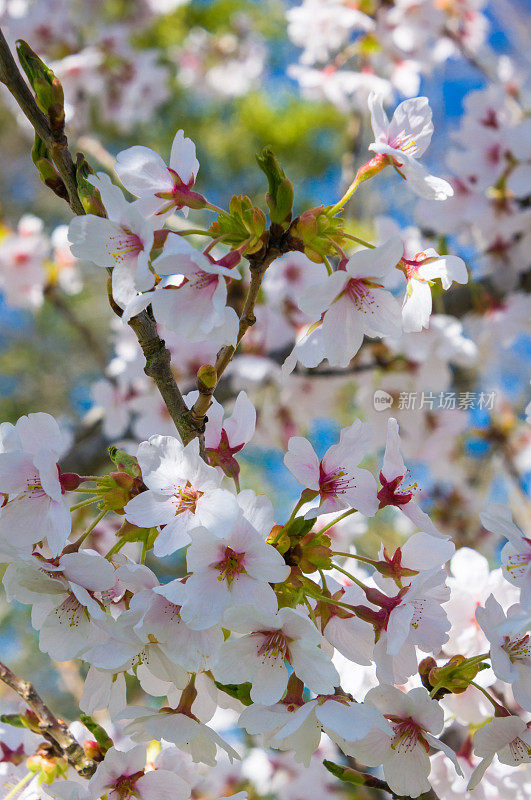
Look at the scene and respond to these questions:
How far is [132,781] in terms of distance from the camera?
1.67 ft

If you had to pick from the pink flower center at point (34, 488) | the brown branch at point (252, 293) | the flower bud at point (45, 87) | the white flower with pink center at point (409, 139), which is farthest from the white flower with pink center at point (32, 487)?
the white flower with pink center at point (409, 139)

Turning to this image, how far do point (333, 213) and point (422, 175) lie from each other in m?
0.07

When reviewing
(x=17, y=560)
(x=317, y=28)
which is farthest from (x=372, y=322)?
(x=317, y=28)

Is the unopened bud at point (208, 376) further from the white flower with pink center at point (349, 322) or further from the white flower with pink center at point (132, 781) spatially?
the white flower with pink center at point (132, 781)

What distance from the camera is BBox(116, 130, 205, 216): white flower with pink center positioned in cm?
48

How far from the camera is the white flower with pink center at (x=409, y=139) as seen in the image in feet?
1.57

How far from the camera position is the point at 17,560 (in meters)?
0.44

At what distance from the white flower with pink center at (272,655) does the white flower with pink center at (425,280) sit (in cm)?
23

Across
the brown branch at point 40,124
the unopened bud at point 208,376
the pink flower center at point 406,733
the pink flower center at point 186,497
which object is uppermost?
the brown branch at point 40,124

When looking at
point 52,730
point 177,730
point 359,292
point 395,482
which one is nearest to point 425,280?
point 359,292

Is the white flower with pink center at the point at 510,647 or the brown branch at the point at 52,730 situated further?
the brown branch at the point at 52,730

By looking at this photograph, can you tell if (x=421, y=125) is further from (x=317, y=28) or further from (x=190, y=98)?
(x=190, y=98)

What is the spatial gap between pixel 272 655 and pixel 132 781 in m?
0.18

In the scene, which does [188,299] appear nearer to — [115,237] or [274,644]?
[115,237]
